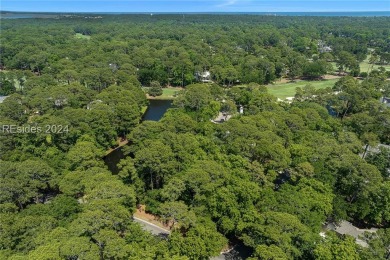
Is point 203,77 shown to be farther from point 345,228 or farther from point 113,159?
point 345,228

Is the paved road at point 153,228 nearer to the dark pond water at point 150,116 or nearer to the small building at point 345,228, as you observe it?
the dark pond water at point 150,116

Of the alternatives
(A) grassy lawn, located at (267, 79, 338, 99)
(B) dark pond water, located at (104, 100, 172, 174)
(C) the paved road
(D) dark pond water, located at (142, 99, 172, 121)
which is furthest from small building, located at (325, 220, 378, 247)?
(A) grassy lawn, located at (267, 79, 338, 99)

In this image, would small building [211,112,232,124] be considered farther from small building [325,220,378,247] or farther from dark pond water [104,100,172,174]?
small building [325,220,378,247]

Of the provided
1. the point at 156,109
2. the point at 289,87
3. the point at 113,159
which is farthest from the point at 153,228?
the point at 289,87

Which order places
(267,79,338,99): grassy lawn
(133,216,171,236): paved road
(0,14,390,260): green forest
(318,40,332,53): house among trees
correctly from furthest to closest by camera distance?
(318,40,332,53): house among trees
(267,79,338,99): grassy lawn
(133,216,171,236): paved road
(0,14,390,260): green forest

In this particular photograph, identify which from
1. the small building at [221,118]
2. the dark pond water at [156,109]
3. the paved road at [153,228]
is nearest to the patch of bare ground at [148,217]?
the paved road at [153,228]
